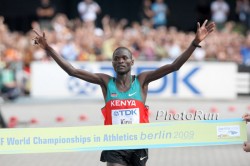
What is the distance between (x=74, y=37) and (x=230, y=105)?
19.2ft

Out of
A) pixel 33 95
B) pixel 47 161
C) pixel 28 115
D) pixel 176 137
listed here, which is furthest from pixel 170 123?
pixel 33 95

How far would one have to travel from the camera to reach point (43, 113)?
17344 mm

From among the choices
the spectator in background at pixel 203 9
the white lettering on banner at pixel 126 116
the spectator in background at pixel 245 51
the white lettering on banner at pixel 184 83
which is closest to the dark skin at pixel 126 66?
the white lettering on banner at pixel 126 116

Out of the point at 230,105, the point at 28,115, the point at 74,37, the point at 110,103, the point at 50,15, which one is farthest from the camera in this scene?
the point at 50,15

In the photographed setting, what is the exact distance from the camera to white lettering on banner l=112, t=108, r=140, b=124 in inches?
266

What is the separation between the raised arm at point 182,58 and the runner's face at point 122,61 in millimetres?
262

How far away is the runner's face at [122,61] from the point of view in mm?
6688

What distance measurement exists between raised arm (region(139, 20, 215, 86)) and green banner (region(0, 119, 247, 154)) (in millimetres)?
525

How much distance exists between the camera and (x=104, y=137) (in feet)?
22.1

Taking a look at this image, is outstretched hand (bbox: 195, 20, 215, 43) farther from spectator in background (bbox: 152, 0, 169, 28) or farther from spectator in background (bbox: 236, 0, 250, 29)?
spectator in background (bbox: 236, 0, 250, 29)

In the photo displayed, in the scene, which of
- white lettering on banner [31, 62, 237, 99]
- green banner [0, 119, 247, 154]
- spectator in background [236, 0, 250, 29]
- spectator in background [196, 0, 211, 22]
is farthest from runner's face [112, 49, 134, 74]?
spectator in background [196, 0, 211, 22]

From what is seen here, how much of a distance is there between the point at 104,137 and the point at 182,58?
Answer: 118 centimetres

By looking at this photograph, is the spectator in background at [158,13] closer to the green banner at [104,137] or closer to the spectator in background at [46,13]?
the spectator in background at [46,13]

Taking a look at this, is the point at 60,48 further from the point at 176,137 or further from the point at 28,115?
the point at 176,137
